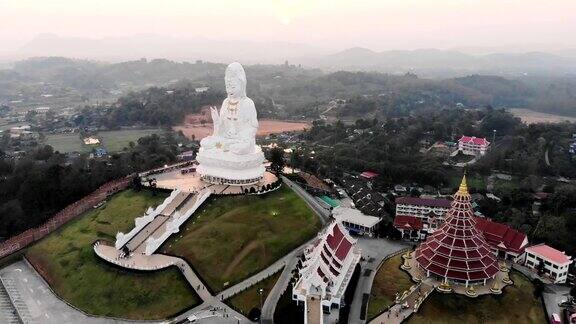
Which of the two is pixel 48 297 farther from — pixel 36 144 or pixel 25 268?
pixel 36 144

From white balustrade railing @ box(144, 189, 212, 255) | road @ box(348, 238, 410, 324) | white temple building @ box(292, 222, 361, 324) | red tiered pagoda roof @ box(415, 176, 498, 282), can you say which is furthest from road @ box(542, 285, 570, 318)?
white balustrade railing @ box(144, 189, 212, 255)

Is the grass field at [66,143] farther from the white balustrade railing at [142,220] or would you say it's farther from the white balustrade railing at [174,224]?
the white balustrade railing at [174,224]

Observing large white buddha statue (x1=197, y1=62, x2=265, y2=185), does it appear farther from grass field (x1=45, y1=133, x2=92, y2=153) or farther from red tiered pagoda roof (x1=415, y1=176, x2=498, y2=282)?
grass field (x1=45, y1=133, x2=92, y2=153)

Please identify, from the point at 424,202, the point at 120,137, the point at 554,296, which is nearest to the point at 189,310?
the point at 554,296

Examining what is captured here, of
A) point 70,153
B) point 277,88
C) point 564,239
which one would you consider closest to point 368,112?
point 277,88

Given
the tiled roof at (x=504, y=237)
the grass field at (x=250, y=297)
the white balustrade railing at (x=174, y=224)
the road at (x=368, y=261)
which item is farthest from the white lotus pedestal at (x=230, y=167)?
the tiled roof at (x=504, y=237)

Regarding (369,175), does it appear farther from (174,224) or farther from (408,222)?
(174,224)
